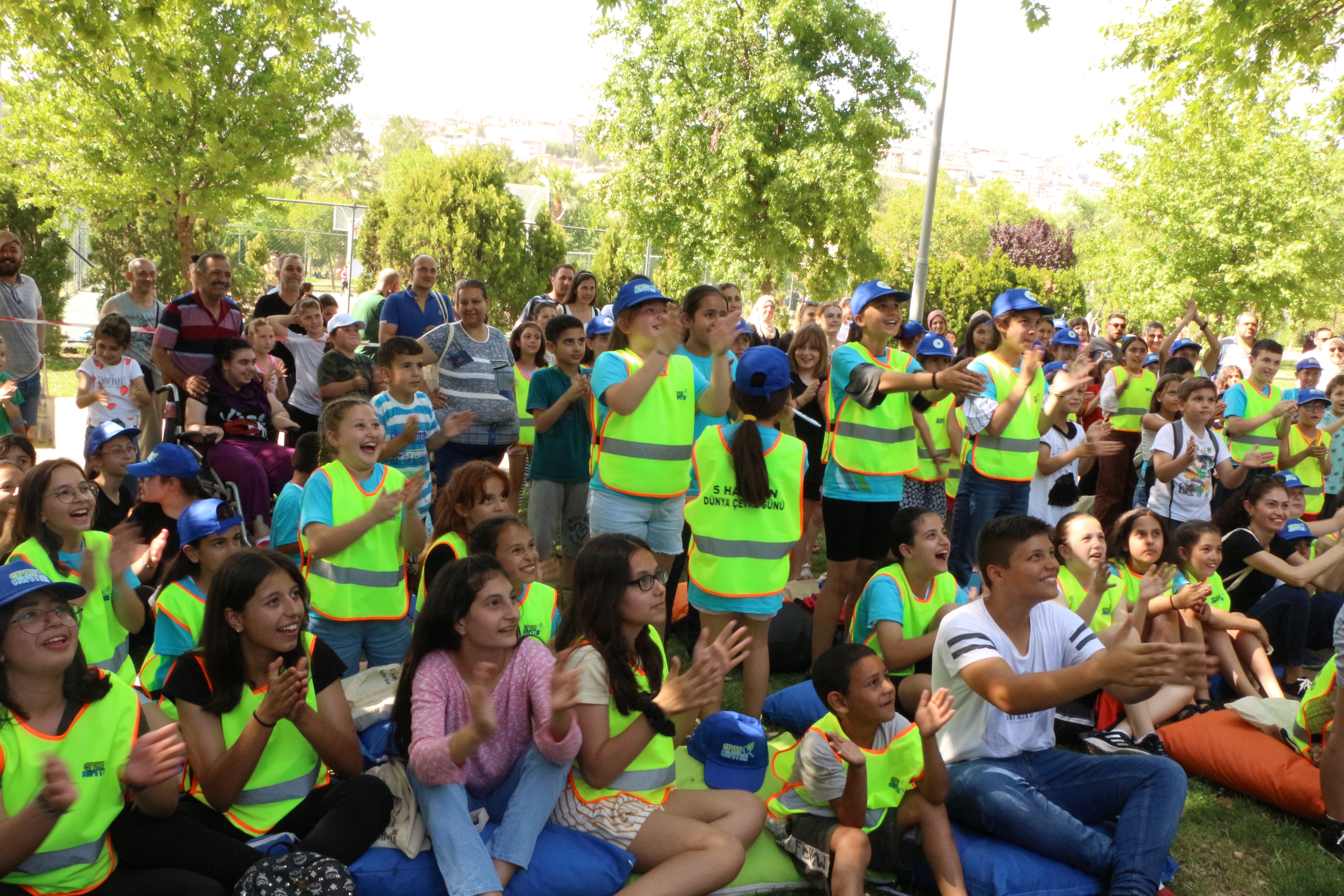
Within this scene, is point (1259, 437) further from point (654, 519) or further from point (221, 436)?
point (221, 436)

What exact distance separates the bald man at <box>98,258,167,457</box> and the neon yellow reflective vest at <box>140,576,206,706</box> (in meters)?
3.63

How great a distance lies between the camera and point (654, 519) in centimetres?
476

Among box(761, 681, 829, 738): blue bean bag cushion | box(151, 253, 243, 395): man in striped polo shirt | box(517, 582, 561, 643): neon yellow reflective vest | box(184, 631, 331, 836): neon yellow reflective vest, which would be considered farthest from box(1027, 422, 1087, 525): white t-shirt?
box(151, 253, 243, 395): man in striped polo shirt

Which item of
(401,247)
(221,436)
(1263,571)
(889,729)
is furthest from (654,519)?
(401,247)

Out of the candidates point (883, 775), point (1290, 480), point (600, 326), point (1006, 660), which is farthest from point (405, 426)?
point (1290, 480)

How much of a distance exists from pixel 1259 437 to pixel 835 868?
5.86 m

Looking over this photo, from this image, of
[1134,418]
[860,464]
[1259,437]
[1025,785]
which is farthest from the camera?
[1134,418]

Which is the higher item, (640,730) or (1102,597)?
(1102,597)

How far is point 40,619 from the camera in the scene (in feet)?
8.89

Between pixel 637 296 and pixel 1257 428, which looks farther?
pixel 1257 428

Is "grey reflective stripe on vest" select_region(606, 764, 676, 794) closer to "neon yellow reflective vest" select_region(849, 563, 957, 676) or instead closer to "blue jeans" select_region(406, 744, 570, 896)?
"blue jeans" select_region(406, 744, 570, 896)

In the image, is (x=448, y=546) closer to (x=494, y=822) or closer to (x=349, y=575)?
(x=349, y=575)

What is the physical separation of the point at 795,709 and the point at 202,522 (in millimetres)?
2650

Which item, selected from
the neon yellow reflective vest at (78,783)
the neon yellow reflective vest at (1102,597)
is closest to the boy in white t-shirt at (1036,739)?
the neon yellow reflective vest at (1102,597)
